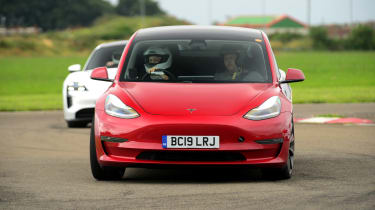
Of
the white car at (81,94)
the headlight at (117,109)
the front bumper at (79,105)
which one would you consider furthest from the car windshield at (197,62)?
the front bumper at (79,105)

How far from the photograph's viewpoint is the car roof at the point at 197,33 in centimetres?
852

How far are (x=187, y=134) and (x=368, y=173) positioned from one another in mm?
1975

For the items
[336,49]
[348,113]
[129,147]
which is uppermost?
[129,147]

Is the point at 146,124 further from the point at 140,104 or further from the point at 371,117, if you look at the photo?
the point at 371,117

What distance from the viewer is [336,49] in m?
106

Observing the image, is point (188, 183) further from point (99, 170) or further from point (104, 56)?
point (104, 56)

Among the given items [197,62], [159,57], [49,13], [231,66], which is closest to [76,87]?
[159,57]

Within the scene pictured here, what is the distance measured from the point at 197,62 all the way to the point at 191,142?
1.38m

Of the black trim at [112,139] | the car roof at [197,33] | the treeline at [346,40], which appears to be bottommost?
the treeline at [346,40]

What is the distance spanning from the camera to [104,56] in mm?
14797

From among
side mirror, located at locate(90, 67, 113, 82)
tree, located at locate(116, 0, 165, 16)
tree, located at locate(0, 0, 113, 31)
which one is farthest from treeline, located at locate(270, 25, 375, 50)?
side mirror, located at locate(90, 67, 113, 82)

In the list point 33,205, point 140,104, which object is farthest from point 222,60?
point 33,205

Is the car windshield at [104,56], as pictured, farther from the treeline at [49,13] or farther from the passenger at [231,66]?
the treeline at [49,13]

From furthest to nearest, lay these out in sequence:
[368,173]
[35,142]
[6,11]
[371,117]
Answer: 1. [6,11]
2. [371,117]
3. [35,142]
4. [368,173]
